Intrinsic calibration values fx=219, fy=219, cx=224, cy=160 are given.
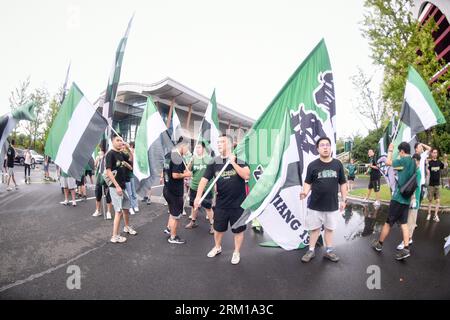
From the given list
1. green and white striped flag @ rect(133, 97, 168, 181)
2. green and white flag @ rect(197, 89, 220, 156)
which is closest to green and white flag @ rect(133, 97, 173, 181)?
green and white striped flag @ rect(133, 97, 168, 181)

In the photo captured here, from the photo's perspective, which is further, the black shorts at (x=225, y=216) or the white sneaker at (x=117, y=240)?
the white sneaker at (x=117, y=240)

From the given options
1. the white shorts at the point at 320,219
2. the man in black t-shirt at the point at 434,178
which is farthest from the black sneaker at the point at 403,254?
the man in black t-shirt at the point at 434,178

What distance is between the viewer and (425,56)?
9.12 metres

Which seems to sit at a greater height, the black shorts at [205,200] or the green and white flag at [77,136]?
the green and white flag at [77,136]

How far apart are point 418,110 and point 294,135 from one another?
3000 millimetres

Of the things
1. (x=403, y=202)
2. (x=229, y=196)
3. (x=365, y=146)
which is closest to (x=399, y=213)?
(x=403, y=202)

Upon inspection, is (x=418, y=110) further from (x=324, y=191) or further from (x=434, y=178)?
(x=324, y=191)

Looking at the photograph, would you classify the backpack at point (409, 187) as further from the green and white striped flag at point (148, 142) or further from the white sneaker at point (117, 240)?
the white sneaker at point (117, 240)

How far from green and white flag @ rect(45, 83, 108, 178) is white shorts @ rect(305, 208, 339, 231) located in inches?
160

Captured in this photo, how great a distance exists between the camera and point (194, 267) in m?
3.21

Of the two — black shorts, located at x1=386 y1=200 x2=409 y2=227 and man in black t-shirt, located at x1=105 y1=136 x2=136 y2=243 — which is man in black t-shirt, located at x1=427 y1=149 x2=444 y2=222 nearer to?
black shorts, located at x1=386 y1=200 x2=409 y2=227

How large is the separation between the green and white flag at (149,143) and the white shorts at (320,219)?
3396 mm

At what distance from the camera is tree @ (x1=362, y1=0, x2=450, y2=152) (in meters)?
9.10

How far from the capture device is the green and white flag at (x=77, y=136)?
4.18 meters
